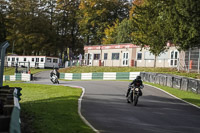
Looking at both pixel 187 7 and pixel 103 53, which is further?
pixel 103 53

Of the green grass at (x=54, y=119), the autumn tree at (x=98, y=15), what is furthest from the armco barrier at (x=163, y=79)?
the autumn tree at (x=98, y=15)

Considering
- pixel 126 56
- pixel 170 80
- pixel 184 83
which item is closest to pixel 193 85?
pixel 184 83

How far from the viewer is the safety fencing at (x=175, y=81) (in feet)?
64.7

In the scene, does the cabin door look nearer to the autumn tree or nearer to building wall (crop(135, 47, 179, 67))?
building wall (crop(135, 47, 179, 67))

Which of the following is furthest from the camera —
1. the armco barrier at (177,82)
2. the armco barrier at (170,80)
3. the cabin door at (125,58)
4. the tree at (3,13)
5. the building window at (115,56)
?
the tree at (3,13)

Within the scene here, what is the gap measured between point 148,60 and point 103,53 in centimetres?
955

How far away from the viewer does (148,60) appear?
39.1 m

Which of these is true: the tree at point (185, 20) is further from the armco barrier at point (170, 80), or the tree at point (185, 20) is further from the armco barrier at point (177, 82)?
the armco barrier at point (170, 80)

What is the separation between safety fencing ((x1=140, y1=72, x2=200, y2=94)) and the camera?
19.7 m

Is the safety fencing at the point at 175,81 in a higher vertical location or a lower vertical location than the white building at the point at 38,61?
lower

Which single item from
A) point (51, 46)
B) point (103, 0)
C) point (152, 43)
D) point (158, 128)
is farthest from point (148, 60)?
point (51, 46)

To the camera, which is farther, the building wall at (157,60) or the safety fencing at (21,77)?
the safety fencing at (21,77)

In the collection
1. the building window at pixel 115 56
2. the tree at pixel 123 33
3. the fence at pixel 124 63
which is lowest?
the fence at pixel 124 63

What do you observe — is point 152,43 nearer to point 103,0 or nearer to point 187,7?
point 187,7
